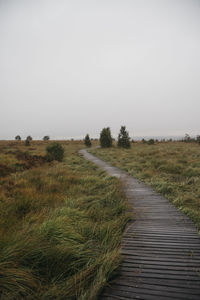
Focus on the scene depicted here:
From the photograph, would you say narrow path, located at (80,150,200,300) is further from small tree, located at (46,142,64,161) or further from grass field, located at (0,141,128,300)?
small tree, located at (46,142,64,161)

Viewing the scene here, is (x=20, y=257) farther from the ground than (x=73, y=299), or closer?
farther from the ground

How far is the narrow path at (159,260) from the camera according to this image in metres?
1.68

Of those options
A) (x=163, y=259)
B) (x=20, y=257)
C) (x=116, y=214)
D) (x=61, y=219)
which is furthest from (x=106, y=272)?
(x=116, y=214)

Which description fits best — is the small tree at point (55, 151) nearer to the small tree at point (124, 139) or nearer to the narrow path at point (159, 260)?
the narrow path at point (159, 260)

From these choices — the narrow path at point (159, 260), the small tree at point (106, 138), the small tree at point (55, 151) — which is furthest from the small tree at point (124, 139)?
the narrow path at point (159, 260)

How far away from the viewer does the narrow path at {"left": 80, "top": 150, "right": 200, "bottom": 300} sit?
168 centimetres

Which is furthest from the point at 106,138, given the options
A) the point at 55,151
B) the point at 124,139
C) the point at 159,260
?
the point at 159,260

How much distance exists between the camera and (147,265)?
2023 millimetres

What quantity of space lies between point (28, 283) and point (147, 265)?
1.61m

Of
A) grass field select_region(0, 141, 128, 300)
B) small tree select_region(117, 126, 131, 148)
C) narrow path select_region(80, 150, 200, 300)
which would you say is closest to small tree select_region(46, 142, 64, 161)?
grass field select_region(0, 141, 128, 300)

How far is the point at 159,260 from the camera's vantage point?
2109 millimetres

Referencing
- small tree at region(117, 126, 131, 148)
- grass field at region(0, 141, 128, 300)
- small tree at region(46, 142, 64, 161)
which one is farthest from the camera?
small tree at region(117, 126, 131, 148)

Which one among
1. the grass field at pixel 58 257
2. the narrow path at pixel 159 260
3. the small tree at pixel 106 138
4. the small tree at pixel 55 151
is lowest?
the narrow path at pixel 159 260

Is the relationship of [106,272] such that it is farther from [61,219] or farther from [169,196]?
[169,196]
